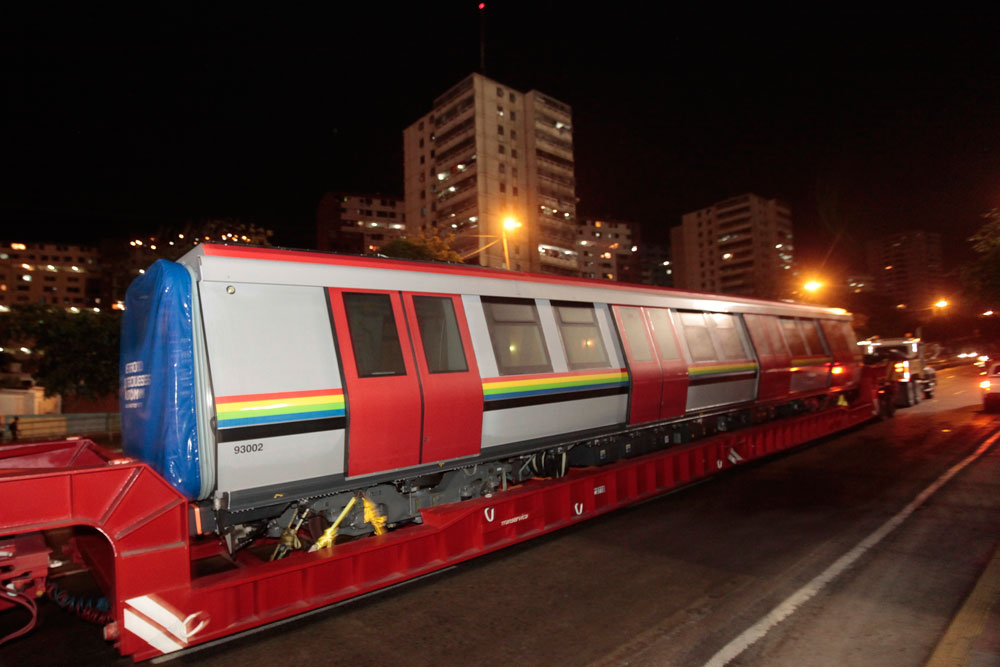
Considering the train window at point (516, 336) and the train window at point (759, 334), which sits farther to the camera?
the train window at point (759, 334)

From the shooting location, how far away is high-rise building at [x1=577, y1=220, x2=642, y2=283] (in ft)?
375

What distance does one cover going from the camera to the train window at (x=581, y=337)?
7684 millimetres

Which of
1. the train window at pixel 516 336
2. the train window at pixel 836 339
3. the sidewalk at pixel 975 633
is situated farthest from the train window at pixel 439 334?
the train window at pixel 836 339

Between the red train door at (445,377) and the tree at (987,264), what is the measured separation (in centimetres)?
1892

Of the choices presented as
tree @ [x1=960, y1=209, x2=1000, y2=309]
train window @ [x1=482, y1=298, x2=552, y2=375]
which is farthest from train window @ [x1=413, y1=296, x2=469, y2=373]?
tree @ [x1=960, y1=209, x2=1000, y2=309]

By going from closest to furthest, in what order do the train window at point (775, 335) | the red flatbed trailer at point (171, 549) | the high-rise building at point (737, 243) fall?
1. the red flatbed trailer at point (171, 549)
2. the train window at point (775, 335)
3. the high-rise building at point (737, 243)

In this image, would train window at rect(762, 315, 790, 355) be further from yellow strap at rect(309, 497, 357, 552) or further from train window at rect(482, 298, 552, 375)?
yellow strap at rect(309, 497, 357, 552)

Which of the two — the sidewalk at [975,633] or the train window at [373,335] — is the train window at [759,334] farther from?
the train window at [373,335]

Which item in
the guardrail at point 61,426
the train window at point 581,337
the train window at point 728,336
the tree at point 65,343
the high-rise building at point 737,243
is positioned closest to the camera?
the train window at point 581,337

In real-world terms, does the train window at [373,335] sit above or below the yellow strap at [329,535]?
above

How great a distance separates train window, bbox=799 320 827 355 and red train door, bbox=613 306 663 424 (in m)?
7.37

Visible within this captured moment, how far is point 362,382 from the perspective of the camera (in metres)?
5.31

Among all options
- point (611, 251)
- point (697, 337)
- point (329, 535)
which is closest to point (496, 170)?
point (611, 251)

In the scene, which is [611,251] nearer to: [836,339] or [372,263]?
[836,339]
